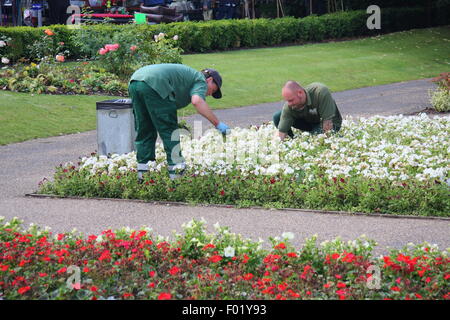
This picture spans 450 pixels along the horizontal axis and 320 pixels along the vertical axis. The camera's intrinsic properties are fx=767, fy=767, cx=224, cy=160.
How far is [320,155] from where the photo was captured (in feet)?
28.2

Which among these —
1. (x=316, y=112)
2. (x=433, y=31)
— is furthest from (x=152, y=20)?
(x=316, y=112)

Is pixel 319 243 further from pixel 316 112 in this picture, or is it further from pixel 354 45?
pixel 354 45

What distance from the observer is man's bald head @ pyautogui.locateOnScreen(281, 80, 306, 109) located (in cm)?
916

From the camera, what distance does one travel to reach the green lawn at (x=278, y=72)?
13.6 meters

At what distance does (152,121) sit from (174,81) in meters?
0.47

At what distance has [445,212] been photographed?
22.7 ft

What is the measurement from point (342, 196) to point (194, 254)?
2.28m

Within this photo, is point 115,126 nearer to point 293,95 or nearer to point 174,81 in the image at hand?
point 174,81

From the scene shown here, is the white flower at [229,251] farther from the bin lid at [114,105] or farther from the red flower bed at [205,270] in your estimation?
the bin lid at [114,105]

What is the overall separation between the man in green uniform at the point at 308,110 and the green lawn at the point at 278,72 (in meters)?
4.48

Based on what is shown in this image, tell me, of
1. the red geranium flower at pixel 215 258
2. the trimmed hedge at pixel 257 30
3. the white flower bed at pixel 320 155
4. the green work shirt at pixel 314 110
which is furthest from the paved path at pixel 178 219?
the trimmed hedge at pixel 257 30

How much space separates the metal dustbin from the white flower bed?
429 mm

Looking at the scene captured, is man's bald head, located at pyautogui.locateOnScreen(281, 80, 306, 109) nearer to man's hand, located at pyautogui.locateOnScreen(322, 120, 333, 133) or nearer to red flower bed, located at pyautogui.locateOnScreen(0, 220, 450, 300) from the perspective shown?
man's hand, located at pyautogui.locateOnScreen(322, 120, 333, 133)

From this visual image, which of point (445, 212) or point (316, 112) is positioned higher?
point (316, 112)
